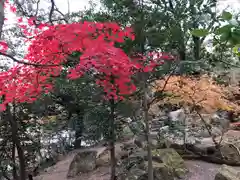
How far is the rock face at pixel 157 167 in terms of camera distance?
13.8 feet

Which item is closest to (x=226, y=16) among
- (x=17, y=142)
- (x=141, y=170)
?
(x=141, y=170)

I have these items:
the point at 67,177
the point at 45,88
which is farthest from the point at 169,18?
the point at 67,177

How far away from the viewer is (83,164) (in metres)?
5.54

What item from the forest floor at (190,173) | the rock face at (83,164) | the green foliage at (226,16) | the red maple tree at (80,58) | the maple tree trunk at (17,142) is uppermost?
the red maple tree at (80,58)

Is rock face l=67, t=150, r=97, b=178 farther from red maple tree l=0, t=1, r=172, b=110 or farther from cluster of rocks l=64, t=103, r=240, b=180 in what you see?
red maple tree l=0, t=1, r=172, b=110

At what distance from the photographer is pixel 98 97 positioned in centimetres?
411

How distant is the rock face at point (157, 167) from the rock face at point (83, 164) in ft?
3.33

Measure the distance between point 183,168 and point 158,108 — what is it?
205cm

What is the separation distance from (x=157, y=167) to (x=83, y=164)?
1.98 m

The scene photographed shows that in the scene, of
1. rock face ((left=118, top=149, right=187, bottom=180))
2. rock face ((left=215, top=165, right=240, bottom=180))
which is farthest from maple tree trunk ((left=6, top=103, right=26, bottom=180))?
rock face ((left=215, top=165, right=240, bottom=180))

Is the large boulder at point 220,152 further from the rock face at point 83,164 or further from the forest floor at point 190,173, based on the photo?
the rock face at point 83,164

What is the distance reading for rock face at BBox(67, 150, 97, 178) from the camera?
5.49 m

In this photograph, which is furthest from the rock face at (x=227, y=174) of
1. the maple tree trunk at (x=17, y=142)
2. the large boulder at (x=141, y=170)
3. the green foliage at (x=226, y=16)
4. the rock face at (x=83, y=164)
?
the maple tree trunk at (x=17, y=142)

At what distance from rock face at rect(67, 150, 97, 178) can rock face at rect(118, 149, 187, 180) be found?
101 centimetres
